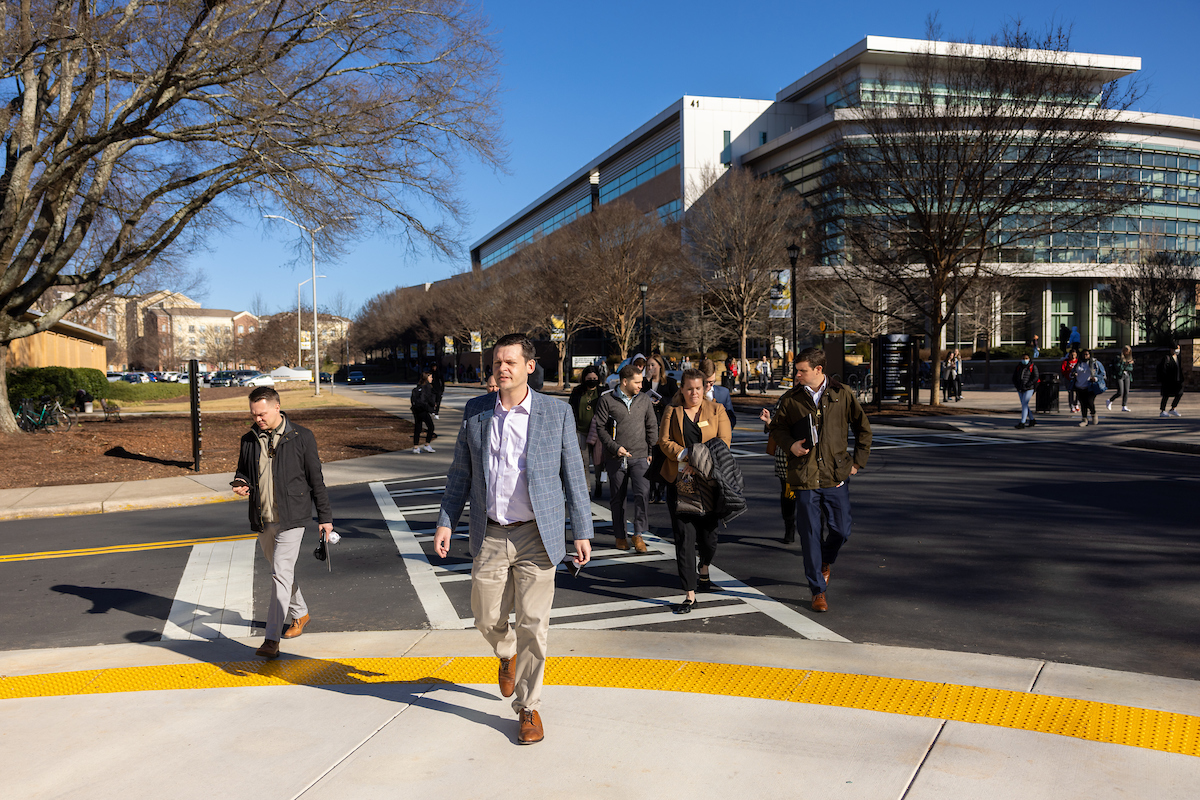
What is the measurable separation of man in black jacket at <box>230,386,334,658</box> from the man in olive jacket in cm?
330

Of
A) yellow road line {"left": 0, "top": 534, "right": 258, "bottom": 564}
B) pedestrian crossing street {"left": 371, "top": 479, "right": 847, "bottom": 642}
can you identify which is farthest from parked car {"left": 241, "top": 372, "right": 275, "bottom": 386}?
pedestrian crossing street {"left": 371, "top": 479, "right": 847, "bottom": 642}

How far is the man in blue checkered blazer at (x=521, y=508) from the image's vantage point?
12.9 ft

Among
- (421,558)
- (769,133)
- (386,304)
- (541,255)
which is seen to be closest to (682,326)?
(541,255)

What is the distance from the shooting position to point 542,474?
13.0ft

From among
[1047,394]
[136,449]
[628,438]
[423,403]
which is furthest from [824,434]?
[1047,394]

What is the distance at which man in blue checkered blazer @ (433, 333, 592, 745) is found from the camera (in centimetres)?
392

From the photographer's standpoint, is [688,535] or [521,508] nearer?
[521,508]

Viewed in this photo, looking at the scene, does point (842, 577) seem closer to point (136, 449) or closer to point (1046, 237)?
point (136, 449)

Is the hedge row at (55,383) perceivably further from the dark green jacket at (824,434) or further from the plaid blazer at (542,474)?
the plaid blazer at (542,474)

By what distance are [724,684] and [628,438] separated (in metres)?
3.97

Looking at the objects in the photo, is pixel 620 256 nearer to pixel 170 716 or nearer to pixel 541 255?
pixel 541 255

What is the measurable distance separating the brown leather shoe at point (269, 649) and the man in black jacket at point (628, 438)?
3.84m

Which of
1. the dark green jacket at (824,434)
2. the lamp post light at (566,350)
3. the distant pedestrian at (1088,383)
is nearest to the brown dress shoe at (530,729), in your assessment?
the dark green jacket at (824,434)

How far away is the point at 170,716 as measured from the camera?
13.9ft
